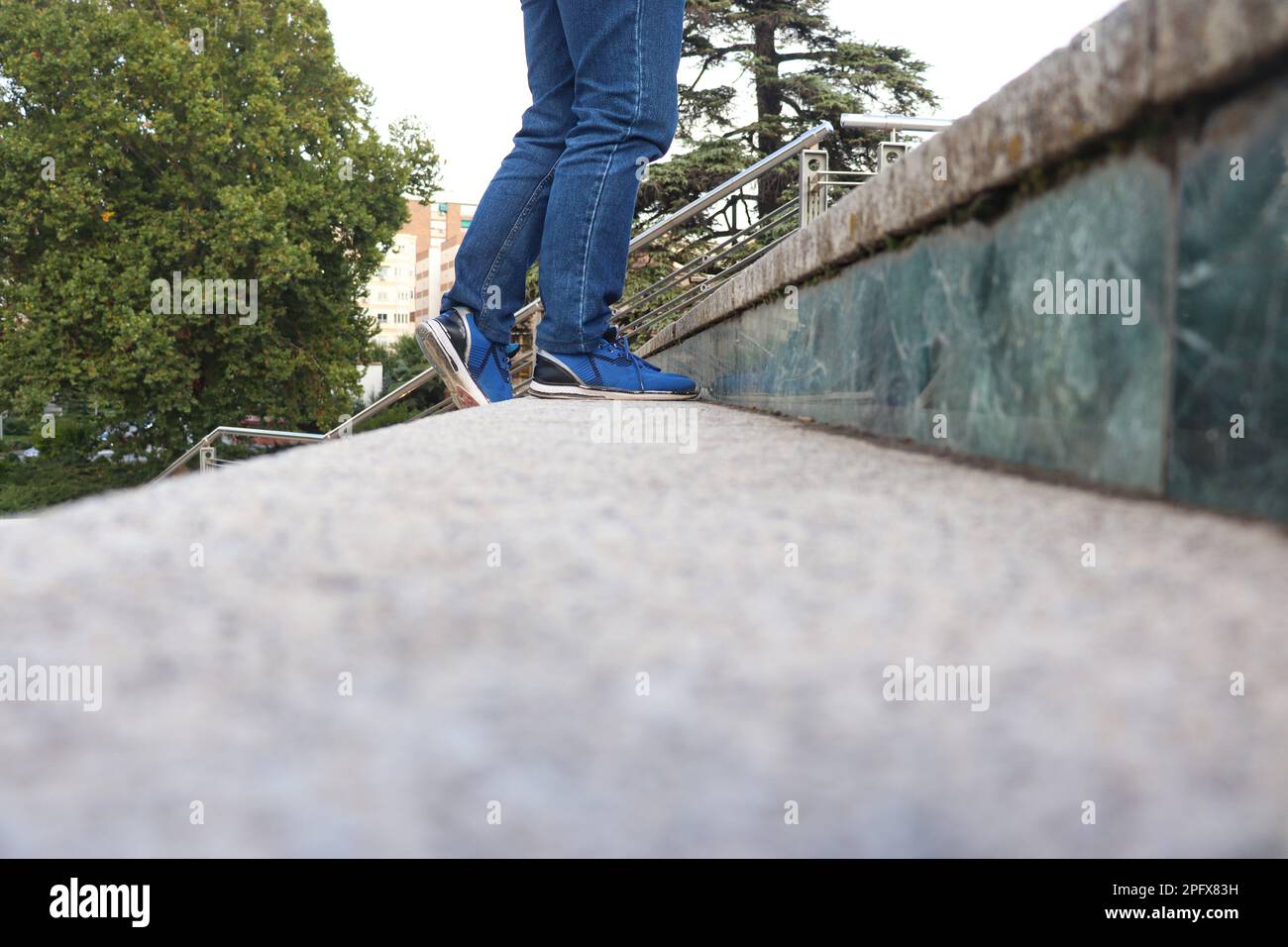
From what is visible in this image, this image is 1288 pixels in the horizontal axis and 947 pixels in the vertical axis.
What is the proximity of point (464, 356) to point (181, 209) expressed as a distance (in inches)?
599

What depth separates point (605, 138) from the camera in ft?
8.16

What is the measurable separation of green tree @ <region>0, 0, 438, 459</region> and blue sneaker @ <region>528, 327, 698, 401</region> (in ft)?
45.9

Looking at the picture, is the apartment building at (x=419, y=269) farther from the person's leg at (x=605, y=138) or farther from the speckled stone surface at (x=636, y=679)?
the speckled stone surface at (x=636, y=679)

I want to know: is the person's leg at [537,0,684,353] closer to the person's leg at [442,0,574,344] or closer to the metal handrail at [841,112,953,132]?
the person's leg at [442,0,574,344]

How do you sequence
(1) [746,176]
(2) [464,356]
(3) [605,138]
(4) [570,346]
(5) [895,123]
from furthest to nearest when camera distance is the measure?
(1) [746,176] < (5) [895,123] < (2) [464,356] < (4) [570,346] < (3) [605,138]

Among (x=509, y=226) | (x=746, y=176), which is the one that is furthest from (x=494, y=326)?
(x=746, y=176)

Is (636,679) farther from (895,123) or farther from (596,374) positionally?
(895,123)

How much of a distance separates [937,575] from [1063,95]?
69 cm

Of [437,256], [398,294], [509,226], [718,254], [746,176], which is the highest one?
[437,256]

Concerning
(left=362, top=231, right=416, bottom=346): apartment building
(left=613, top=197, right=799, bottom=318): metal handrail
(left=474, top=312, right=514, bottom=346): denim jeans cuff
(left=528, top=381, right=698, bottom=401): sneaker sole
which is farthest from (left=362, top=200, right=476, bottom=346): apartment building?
(left=528, top=381, right=698, bottom=401): sneaker sole

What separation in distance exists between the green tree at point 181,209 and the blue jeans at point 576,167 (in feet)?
45.4

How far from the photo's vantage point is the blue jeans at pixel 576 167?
2.41 meters

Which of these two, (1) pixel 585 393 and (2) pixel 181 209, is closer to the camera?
(1) pixel 585 393
